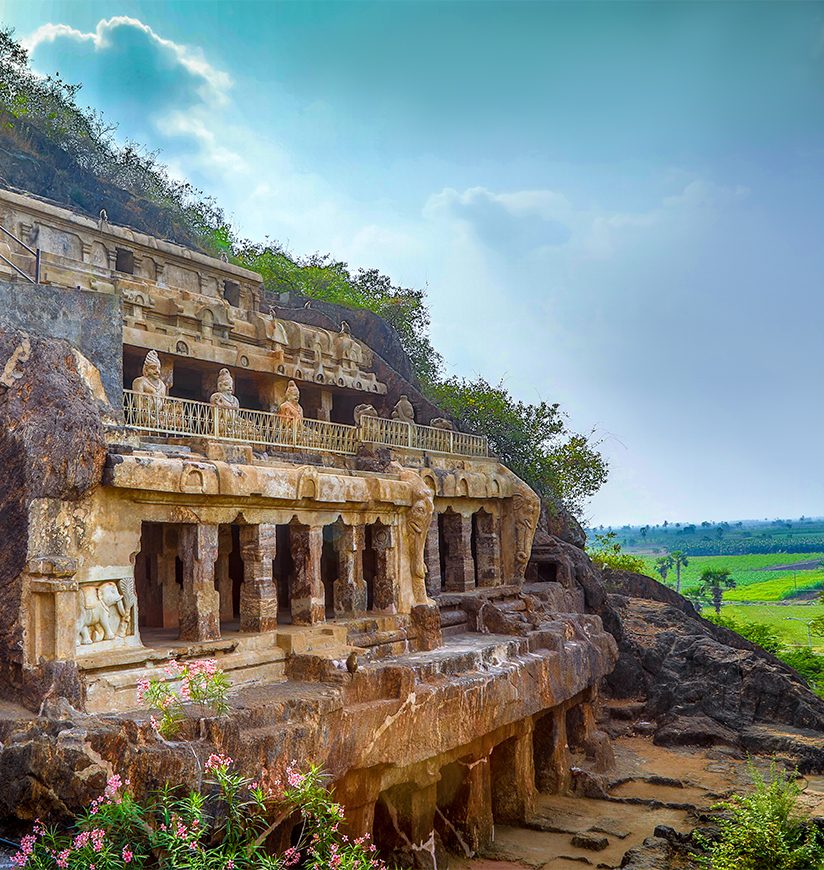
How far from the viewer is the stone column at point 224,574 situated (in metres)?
15.4

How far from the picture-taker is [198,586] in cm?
1198

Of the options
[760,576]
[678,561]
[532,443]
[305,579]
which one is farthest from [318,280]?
[760,576]

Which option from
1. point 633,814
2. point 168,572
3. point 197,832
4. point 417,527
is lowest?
point 633,814

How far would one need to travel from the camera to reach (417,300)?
3944 centimetres

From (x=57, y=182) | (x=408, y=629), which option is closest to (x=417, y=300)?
(x=57, y=182)

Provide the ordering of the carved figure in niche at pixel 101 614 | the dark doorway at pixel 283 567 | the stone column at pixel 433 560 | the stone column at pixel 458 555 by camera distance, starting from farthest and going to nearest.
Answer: the stone column at pixel 458 555 < the stone column at pixel 433 560 < the dark doorway at pixel 283 567 < the carved figure in niche at pixel 101 614

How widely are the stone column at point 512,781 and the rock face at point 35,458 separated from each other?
8429mm

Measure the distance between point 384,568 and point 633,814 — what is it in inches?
254

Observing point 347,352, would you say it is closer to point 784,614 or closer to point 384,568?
point 384,568

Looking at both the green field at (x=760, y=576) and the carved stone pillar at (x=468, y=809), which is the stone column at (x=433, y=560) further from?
the green field at (x=760, y=576)

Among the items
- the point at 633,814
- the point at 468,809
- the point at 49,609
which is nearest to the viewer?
the point at 49,609

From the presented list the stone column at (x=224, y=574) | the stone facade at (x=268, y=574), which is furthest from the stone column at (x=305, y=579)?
the stone column at (x=224, y=574)

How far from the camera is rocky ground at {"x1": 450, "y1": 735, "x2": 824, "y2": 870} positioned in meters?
14.0

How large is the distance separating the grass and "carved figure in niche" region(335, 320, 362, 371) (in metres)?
41.4
